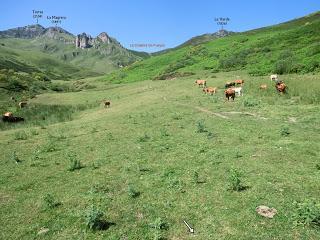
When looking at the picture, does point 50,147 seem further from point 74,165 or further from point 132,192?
point 132,192

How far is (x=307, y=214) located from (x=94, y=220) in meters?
6.82

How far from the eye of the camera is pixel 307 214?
12.8 m

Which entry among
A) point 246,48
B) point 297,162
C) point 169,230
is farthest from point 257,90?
point 246,48

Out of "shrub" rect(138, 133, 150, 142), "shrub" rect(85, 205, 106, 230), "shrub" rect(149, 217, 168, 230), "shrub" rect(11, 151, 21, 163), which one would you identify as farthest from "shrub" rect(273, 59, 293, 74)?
"shrub" rect(85, 205, 106, 230)

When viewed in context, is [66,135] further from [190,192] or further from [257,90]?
[257,90]

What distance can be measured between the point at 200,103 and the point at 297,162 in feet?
72.9

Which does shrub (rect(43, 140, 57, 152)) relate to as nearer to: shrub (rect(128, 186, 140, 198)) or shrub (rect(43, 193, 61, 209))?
shrub (rect(43, 193, 61, 209))

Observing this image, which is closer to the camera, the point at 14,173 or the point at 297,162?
the point at 297,162

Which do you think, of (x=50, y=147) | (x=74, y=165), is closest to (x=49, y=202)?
(x=74, y=165)

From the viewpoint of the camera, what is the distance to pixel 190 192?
52.5ft

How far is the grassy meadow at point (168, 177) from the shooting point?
1343 centimetres

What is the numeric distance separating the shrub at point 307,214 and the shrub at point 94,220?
6.26 metres

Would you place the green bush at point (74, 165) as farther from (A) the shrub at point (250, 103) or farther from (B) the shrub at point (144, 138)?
(A) the shrub at point (250, 103)

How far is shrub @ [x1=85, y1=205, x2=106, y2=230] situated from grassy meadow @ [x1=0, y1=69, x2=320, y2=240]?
37 millimetres
